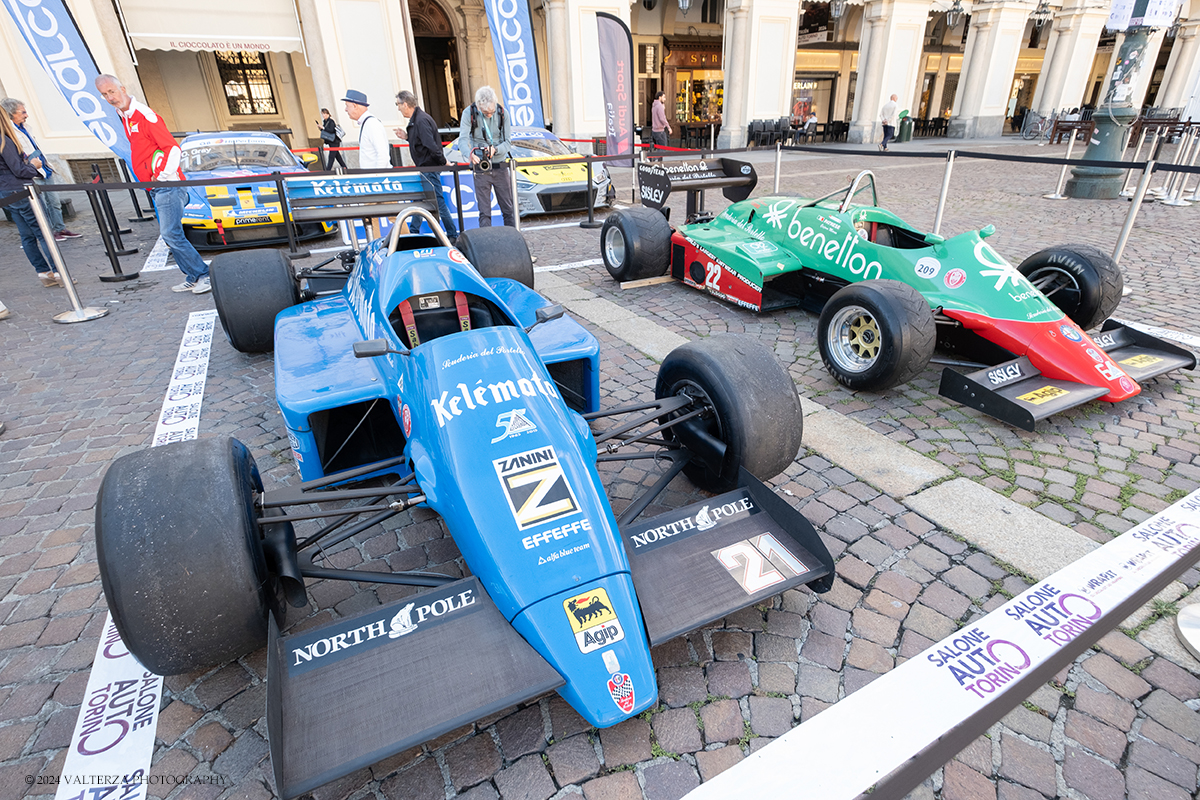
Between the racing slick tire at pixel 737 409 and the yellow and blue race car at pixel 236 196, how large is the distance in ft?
22.7

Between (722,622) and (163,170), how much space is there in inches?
301

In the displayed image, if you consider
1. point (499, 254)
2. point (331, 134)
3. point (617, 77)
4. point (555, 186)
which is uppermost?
point (617, 77)

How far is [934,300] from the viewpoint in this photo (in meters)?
4.30

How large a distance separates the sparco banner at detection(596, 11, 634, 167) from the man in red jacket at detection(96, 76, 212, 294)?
7311 mm

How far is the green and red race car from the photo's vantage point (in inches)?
148

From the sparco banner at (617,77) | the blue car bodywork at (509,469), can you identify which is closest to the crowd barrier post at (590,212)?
the sparco banner at (617,77)

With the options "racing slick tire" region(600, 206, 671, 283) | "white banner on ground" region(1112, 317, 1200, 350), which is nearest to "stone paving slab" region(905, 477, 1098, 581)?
"white banner on ground" region(1112, 317, 1200, 350)

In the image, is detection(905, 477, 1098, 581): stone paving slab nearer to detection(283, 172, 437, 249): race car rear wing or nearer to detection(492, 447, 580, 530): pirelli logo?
detection(492, 447, 580, 530): pirelli logo

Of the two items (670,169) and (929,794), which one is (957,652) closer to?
(929,794)

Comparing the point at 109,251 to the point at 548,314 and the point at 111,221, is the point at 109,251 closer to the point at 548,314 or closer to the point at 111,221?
the point at 111,221

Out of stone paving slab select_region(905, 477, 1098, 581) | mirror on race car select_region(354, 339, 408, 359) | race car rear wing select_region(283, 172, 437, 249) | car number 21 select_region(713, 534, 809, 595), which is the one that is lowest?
stone paving slab select_region(905, 477, 1098, 581)

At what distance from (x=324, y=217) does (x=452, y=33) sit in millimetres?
19902

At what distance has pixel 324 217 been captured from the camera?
6.00m

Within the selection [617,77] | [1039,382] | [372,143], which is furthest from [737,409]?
[617,77]
